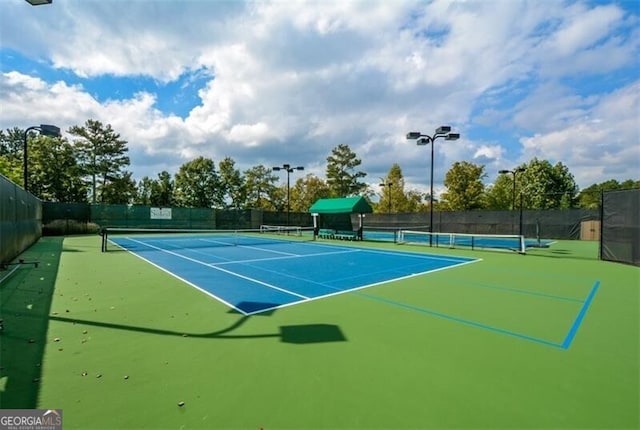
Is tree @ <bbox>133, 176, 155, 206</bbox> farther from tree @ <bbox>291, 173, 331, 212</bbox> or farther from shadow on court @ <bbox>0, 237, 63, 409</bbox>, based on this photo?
shadow on court @ <bbox>0, 237, 63, 409</bbox>

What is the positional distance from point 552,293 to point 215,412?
717 cm

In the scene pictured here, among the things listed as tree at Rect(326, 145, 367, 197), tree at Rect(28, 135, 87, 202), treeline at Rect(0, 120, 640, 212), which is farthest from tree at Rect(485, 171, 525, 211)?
tree at Rect(28, 135, 87, 202)

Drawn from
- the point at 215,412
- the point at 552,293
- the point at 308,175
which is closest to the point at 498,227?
the point at 552,293

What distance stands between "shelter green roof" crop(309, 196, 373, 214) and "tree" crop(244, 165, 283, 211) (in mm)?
25771

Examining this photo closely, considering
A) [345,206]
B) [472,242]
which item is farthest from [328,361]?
[345,206]

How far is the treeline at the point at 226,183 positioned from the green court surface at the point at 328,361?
102ft

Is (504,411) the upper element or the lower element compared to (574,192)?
lower

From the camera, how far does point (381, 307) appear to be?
5695 mm

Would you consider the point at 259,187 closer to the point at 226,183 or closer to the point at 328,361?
the point at 226,183

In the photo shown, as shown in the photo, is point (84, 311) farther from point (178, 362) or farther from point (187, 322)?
point (178, 362)

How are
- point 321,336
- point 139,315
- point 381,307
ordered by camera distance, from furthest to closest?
point 381,307
point 139,315
point 321,336

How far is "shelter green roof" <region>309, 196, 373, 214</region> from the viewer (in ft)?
71.8

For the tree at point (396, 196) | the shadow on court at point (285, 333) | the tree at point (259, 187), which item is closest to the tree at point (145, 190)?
the tree at point (259, 187)

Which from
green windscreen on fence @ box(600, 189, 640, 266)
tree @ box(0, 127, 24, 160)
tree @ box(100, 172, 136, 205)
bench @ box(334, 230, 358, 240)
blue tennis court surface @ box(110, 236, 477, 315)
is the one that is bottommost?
blue tennis court surface @ box(110, 236, 477, 315)
